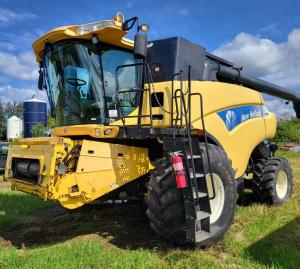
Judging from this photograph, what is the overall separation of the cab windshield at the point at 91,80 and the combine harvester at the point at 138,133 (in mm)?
14

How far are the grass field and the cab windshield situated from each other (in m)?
1.62

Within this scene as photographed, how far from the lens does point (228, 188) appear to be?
5.23m

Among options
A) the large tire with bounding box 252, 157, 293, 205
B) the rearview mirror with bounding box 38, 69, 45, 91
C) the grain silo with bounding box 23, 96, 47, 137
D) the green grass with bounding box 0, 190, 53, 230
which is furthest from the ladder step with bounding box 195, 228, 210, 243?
the grain silo with bounding box 23, 96, 47, 137

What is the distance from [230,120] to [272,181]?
1789mm

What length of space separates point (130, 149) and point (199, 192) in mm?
1145

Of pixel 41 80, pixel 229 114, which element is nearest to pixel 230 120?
pixel 229 114

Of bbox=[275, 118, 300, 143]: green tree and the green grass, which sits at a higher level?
bbox=[275, 118, 300, 143]: green tree

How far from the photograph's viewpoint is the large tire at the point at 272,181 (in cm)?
730

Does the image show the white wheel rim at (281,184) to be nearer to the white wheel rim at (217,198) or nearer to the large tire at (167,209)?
the white wheel rim at (217,198)

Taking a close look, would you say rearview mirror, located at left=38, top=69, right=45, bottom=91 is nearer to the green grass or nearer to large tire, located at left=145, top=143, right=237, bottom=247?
the green grass

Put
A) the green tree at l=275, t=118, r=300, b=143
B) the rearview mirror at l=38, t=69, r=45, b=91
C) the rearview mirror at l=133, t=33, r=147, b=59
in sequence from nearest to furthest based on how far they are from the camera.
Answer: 1. the rearview mirror at l=133, t=33, r=147, b=59
2. the rearview mirror at l=38, t=69, r=45, b=91
3. the green tree at l=275, t=118, r=300, b=143

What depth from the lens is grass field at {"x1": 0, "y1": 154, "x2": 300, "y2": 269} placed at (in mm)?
4258

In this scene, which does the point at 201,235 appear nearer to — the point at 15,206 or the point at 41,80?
the point at 41,80

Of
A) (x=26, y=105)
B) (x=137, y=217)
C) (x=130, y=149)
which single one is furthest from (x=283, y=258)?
(x=26, y=105)
